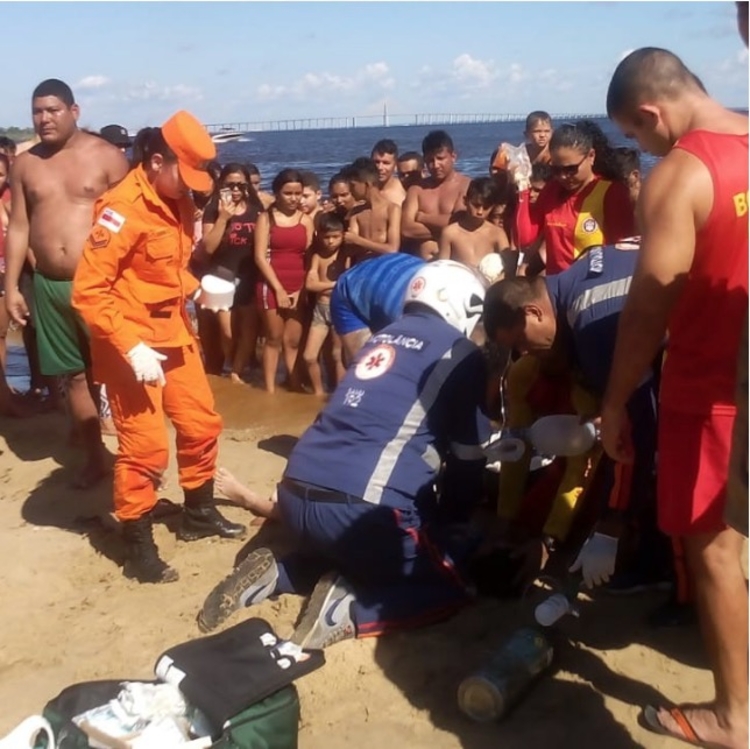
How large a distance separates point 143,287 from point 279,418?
9.72 ft

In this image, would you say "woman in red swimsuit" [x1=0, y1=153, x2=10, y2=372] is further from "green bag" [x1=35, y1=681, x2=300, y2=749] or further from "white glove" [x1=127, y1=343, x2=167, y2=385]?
"green bag" [x1=35, y1=681, x2=300, y2=749]

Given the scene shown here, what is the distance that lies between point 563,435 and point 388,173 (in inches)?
186

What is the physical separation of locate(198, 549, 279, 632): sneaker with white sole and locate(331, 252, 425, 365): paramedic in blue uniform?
4.91 feet

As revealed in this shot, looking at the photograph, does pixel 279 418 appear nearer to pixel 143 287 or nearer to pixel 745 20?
pixel 143 287

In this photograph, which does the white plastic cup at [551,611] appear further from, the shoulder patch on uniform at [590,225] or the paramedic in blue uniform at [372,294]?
the shoulder patch on uniform at [590,225]

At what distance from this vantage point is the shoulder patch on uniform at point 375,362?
3867mm

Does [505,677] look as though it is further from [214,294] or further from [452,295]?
[214,294]

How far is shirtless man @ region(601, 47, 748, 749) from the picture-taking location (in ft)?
8.31

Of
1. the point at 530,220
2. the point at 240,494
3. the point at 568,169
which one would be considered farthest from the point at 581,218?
the point at 240,494

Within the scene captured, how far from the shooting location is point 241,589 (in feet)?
13.0

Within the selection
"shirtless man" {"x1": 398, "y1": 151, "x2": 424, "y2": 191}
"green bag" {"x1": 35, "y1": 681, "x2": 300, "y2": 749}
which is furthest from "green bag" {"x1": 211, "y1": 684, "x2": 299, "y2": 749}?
"shirtless man" {"x1": 398, "y1": 151, "x2": 424, "y2": 191}

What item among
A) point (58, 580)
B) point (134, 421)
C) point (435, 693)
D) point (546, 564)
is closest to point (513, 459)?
point (546, 564)

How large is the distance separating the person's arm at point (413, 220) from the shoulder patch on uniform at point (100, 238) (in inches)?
144

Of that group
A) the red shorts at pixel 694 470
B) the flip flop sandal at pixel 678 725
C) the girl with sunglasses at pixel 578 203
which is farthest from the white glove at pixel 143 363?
the girl with sunglasses at pixel 578 203
